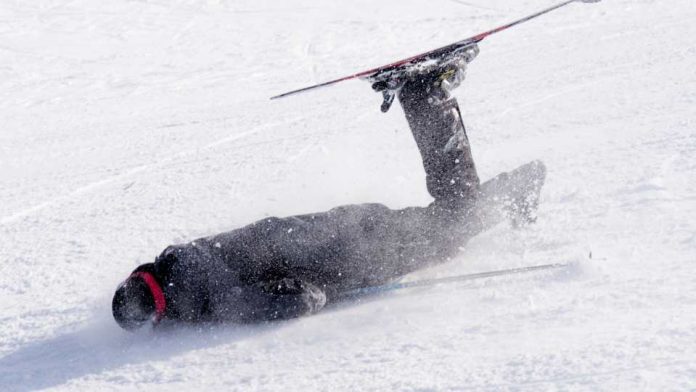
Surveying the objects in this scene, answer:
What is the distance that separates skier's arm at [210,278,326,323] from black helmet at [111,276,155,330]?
28cm

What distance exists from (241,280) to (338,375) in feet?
2.50

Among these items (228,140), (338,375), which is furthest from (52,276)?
(228,140)

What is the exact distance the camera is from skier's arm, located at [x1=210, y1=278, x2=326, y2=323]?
3289 mm

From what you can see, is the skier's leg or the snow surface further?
the skier's leg

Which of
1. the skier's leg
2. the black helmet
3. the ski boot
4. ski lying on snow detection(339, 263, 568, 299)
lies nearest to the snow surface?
ski lying on snow detection(339, 263, 568, 299)

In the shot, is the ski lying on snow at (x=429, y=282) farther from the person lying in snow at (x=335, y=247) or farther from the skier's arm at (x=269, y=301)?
the skier's arm at (x=269, y=301)

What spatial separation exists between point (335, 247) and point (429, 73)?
932 millimetres

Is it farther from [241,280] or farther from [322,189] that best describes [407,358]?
[322,189]

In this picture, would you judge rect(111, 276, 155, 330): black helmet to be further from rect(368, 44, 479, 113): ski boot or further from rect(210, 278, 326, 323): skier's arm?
rect(368, 44, 479, 113): ski boot

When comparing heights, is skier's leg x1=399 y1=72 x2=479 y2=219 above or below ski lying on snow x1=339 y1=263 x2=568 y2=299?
above

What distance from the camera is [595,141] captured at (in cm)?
554

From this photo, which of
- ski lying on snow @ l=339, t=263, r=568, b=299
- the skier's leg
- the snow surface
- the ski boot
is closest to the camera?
the snow surface

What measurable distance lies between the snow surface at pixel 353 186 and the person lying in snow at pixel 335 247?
13 centimetres

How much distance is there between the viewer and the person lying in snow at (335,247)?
3336 millimetres
